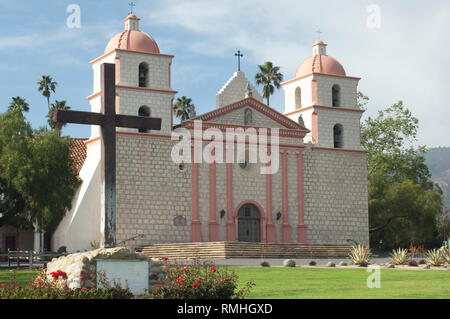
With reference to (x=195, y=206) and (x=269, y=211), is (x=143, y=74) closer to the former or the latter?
(x=195, y=206)

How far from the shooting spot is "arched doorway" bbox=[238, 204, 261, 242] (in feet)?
148

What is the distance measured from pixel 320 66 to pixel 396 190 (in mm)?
11866

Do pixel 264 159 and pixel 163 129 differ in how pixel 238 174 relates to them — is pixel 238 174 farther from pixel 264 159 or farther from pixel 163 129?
pixel 163 129

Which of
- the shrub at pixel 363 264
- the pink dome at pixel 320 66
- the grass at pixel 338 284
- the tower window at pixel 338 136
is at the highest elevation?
the pink dome at pixel 320 66

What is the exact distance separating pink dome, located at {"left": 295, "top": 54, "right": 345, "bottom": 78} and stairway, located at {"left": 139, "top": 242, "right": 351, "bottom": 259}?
12097 mm

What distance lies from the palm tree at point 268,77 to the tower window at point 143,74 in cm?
2176

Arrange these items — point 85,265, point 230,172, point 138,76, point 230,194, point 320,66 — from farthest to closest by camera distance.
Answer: point 320,66
point 230,172
point 230,194
point 138,76
point 85,265

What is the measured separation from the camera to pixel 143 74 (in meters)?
43.8

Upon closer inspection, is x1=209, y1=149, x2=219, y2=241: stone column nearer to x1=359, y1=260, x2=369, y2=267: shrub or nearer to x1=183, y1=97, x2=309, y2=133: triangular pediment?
x1=183, y1=97, x2=309, y2=133: triangular pediment

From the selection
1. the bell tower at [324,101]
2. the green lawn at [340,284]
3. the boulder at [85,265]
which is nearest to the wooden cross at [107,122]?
the boulder at [85,265]

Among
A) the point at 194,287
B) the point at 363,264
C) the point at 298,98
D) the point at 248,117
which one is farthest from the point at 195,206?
the point at 194,287

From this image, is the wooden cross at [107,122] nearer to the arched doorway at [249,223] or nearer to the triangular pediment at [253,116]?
the triangular pediment at [253,116]

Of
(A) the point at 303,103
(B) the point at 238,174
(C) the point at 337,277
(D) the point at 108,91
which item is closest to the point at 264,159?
(B) the point at 238,174

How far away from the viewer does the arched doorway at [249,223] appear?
45031 mm
